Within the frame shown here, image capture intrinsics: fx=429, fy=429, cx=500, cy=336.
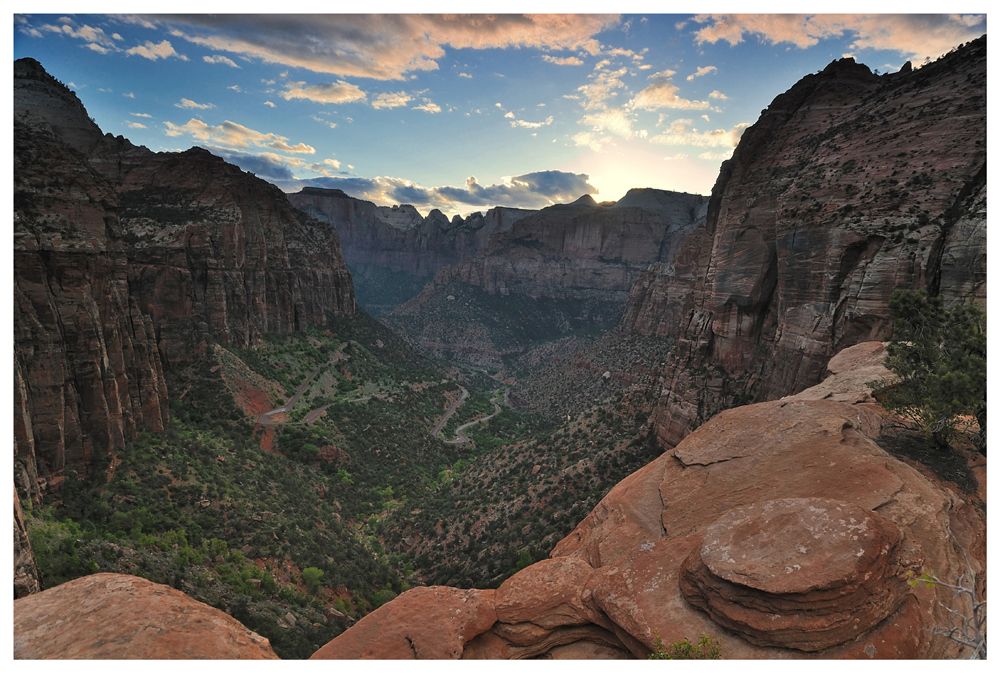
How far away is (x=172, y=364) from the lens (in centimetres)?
4478

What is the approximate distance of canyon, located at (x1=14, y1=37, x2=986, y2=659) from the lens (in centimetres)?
977

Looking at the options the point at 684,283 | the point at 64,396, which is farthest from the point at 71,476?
the point at 684,283

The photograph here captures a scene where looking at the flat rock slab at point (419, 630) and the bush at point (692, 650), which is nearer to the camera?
the bush at point (692, 650)

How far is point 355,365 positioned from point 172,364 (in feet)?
93.3

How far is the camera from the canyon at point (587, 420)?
9.77 metres

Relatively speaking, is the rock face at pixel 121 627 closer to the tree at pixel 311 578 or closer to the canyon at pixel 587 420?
the canyon at pixel 587 420

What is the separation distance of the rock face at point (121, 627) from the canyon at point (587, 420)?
8cm

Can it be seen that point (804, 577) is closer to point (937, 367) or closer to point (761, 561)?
point (761, 561)

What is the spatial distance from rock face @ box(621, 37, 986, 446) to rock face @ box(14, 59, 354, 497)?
4010 centimetres

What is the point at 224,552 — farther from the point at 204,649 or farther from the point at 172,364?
the point at 172,364

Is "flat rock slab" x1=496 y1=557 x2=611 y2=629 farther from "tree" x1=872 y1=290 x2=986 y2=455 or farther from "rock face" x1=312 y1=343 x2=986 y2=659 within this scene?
"tree" x1=872 y1=290 x2=986 y2=455

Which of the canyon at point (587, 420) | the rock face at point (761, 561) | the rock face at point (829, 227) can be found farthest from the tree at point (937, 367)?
the rock face at point (829, 227)

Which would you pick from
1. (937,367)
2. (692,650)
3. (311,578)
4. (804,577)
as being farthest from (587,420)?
(804,577)

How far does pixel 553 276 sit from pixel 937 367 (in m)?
143
